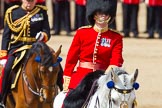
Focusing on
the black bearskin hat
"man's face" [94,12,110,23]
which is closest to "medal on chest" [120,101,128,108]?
"man's face" [94,12,110,23]

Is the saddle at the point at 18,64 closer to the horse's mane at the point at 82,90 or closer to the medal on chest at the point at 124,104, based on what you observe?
the horse's mane at the point at 82,90

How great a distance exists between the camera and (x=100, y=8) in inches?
356

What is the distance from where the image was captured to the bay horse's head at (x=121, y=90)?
757 centimetres

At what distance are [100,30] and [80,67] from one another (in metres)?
0.45

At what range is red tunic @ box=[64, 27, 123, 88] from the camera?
8.97 meters

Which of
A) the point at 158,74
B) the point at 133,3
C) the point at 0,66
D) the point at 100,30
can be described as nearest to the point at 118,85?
the point at 100,30

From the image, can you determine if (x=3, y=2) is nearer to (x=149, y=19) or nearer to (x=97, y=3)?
(x=149, y=19)

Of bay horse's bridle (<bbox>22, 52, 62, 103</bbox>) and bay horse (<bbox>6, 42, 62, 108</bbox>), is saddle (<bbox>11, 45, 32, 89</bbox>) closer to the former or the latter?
bay horse (<bbox>6, 42, 62, 108</bbox>)

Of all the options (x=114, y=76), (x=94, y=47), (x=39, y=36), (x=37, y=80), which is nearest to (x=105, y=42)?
(x=94, y=47)

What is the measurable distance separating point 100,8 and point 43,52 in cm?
146

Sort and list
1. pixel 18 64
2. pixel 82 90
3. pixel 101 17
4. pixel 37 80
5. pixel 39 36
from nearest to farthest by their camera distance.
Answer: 1. pixel 82 90
2. pixel 101 17
3. pixel 37 80
4. pixel 39 36
5. pixel 18 64

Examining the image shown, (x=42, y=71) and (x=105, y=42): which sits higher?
(x=105, y=42)

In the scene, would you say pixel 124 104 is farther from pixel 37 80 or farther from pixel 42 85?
pixel 37 80

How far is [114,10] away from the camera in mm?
9211
